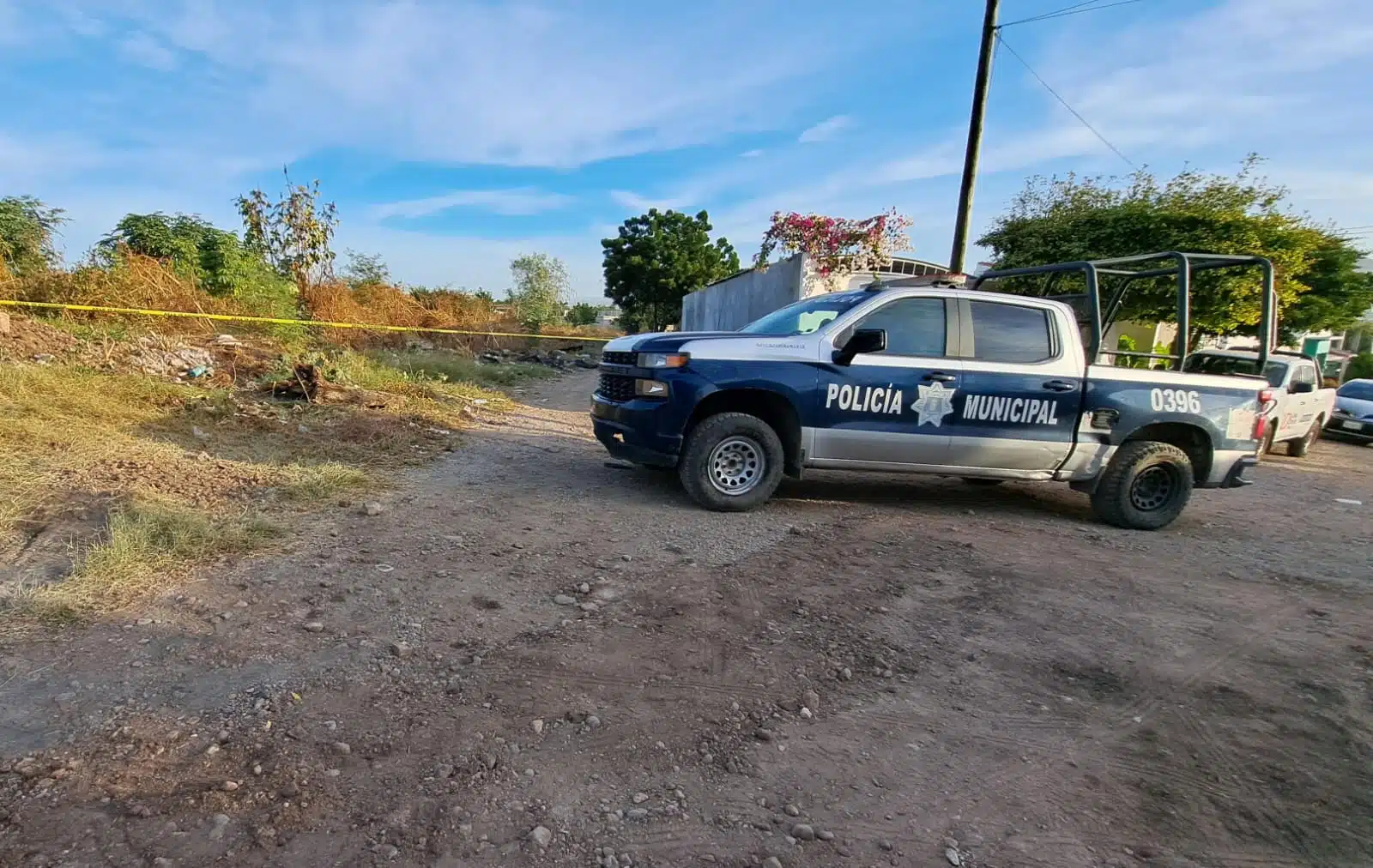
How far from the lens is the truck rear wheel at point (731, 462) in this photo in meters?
5.27

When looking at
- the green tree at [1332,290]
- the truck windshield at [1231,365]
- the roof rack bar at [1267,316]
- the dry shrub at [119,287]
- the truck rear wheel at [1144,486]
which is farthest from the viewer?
the green tree at [1332,290]

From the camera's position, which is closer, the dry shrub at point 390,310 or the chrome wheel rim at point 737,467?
the chrome wheel rim at point 737,467

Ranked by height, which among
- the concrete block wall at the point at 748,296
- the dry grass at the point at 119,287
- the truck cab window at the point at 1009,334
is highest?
the concrete block wall at the point at 748,296

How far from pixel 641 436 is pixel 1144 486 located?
14.4ft

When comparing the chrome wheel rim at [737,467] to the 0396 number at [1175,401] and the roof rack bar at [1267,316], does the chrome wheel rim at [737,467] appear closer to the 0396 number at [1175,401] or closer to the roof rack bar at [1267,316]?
the 0396 number at [1175,401]

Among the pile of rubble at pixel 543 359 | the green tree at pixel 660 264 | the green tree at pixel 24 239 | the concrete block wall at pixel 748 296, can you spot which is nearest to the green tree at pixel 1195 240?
the concrete block wall at pixel 748 296

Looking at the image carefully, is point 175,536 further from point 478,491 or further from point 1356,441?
point 1356,441

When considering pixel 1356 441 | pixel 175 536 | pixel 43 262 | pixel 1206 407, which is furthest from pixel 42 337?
pixel 1356 441

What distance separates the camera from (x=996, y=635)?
3.51 metres

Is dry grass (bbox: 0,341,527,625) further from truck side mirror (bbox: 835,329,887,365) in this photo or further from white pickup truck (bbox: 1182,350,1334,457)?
white pickup truck (bbox: 1182,350,1334,457)

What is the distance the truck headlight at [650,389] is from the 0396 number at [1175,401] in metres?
4.03

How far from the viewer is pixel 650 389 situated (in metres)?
5.26

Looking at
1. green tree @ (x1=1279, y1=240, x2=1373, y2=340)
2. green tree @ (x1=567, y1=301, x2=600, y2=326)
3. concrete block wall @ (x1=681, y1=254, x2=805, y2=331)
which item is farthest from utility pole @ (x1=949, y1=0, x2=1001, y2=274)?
green tree @ (x1=567, y1=301, x2=600, y2=326)

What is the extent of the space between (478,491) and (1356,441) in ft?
58.7
